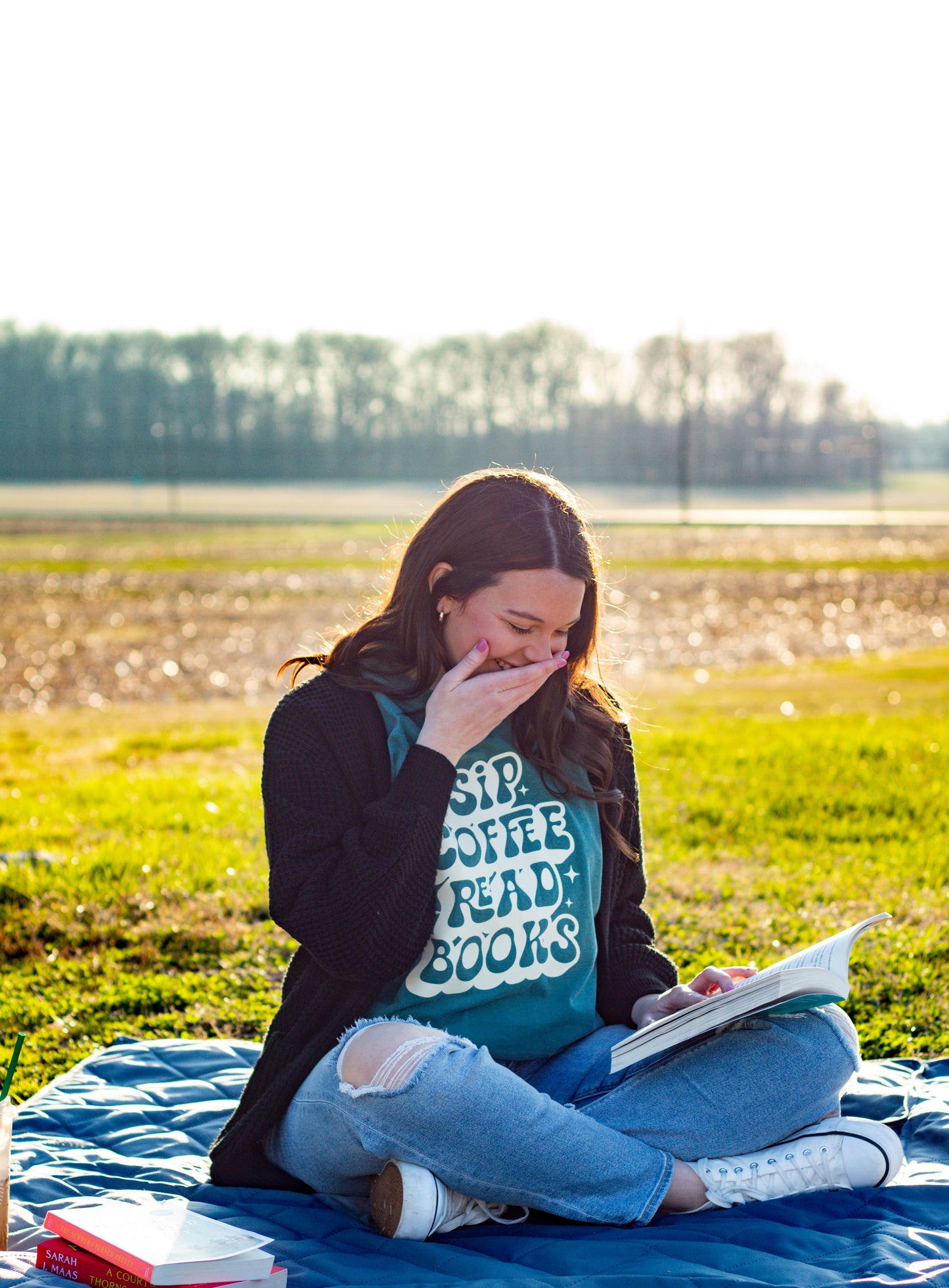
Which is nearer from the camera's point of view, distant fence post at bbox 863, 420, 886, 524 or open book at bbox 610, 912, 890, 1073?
open book at bbox 610, 912, 890, 1073

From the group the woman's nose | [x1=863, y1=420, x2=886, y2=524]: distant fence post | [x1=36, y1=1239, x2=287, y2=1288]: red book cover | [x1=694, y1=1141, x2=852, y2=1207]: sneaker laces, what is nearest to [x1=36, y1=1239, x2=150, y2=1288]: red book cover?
[x1=36, y1=1239, x2=287, y2=1288]: red book cover

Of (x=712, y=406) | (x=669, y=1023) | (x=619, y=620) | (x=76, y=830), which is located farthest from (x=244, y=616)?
(x=712, y=406)

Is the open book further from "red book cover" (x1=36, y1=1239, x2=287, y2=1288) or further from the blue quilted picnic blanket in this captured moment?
"red book cover" (x1=36, y1=1239, x2=287, y2=1288)

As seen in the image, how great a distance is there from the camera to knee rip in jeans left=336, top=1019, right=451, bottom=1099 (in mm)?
2391

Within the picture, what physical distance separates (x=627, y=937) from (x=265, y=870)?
2.75 meters

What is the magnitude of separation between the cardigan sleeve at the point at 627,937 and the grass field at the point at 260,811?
22cm

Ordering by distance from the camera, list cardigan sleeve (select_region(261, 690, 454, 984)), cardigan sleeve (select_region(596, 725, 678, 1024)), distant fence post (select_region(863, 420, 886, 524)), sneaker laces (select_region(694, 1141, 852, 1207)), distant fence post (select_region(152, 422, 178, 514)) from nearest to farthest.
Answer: cardigan sleeve (select_region(261, 690, 454, 984)), sneaker laces (select_region(694, 1141, 852, 1207)), cardigan sleeve (select_region(596, 725, 678, 1024)), distant fence post (select_region(863, 420, 886, 524)), distant fence post (select_region(152, 422, 178, 514))

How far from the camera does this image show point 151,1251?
2.12 meters

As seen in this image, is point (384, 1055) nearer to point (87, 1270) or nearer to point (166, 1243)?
point (166, 1243)

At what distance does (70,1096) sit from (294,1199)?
35.8 inches

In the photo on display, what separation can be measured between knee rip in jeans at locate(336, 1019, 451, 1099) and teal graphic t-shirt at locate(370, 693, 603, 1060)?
0.12m

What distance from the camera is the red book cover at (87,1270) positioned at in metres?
2.13

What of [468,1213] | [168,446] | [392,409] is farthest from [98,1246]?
[392,409]

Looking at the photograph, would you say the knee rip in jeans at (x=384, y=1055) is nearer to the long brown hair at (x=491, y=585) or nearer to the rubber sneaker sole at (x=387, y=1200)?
the rubber sneaker sole at (x=387, y=1200)
